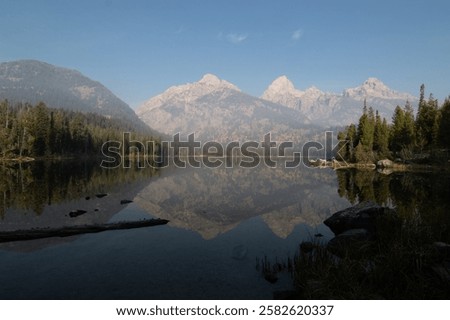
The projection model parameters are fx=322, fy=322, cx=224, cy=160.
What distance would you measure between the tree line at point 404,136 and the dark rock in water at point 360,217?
8041 centimetres

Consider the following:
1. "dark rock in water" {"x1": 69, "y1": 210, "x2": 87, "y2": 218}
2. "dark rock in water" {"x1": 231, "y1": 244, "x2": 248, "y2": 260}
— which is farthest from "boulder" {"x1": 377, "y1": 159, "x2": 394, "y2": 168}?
"dark rock in water" {"x1": 69, "y1": 210, "x2": 87, "y2": 218}

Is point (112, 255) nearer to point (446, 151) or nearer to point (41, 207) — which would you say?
point (41, 207)

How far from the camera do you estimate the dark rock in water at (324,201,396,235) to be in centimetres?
2327

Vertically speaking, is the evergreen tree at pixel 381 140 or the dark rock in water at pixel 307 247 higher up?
the evergreen tree at pixel 381 140

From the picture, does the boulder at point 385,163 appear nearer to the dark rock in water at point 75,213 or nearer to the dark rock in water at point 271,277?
the dark rock in water at point 75,213

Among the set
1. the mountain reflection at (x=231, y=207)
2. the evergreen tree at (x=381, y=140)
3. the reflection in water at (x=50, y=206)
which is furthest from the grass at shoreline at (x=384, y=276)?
the evergreen tree at (x=381, y=140)

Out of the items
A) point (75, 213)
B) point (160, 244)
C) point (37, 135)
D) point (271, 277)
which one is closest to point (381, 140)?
point (75, 213)

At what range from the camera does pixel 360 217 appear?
2431 centimetres

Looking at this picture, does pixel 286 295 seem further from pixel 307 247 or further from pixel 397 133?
pixel 397 133

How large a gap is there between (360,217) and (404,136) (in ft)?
339

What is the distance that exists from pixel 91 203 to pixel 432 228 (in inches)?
1355

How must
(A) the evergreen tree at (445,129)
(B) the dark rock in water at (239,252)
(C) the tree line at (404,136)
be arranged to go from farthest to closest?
(C) the tree line at (404,136)
(A) the evergreen tree at (445,129)
(B) the dark rock in water at (239,252)

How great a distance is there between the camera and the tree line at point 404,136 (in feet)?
312
